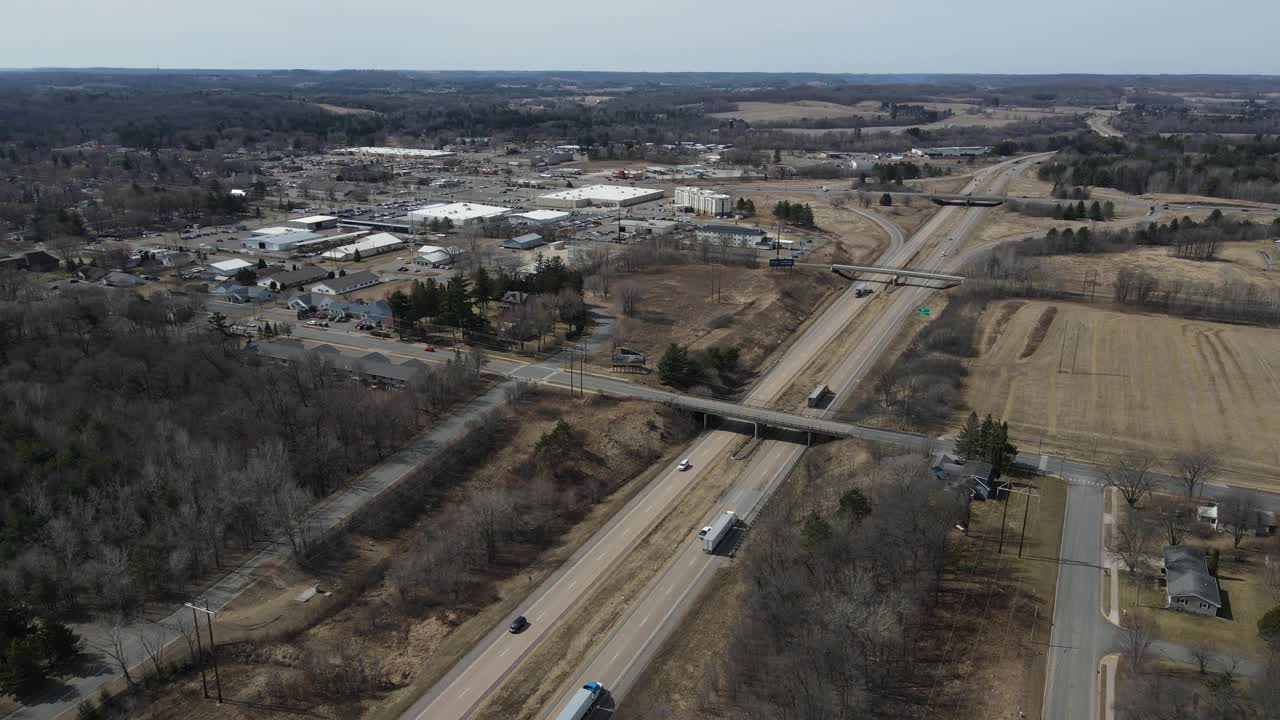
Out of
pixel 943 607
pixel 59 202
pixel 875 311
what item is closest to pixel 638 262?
pixel 875 311

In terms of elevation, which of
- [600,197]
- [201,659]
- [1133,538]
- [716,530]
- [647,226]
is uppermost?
[600,197]

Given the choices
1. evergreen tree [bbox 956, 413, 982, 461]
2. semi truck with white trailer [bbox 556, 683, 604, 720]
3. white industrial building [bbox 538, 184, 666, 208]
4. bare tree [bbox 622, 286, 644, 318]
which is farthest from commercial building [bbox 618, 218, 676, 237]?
semi truck with white trailer [bbox 556, 683, 604, 720]

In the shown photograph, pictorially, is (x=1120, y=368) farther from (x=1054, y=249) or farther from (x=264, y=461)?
(x=264, y=461)

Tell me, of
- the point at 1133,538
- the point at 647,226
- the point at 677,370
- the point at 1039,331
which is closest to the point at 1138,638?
the point at 1133,538

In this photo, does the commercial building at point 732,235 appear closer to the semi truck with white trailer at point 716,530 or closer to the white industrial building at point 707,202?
the white industrial building at point 707,202

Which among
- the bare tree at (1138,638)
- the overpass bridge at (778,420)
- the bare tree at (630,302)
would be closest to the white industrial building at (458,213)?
the bare tree at (630,302)

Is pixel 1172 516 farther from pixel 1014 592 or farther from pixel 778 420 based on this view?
pixel 778 420
